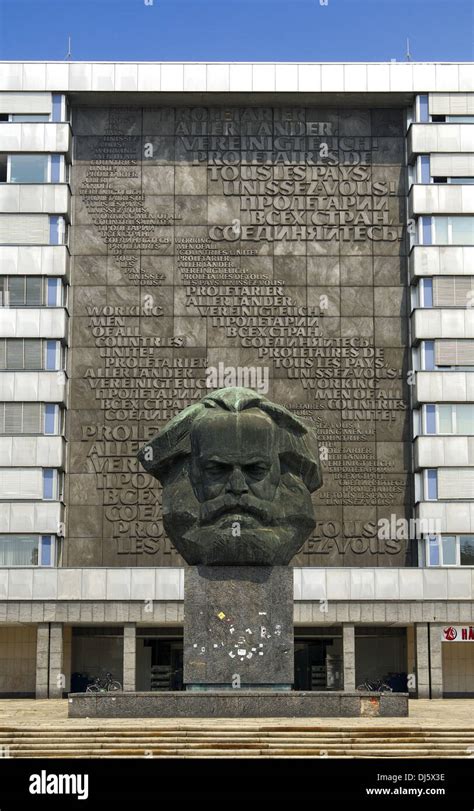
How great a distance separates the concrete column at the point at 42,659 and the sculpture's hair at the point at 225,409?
21954 mm

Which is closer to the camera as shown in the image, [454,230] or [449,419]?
[449,419]

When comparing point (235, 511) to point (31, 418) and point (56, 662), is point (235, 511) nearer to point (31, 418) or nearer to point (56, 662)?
point (56, 662)

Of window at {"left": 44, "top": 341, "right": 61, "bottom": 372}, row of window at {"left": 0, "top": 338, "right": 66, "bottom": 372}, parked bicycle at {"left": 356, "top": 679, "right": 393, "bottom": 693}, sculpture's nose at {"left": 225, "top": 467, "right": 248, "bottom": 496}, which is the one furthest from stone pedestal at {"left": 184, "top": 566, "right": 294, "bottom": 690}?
row of window at {"left": 0, "top": 338, "right": 66, "bottom": 372}

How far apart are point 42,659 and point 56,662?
0.62 metres

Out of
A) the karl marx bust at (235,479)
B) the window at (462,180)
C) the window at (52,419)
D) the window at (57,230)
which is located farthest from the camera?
the window at (462,180)

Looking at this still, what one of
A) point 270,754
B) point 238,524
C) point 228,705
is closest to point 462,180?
point 238,524

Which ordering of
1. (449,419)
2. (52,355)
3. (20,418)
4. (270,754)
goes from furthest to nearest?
(52,355) < (449,419) < (20,418) < (270,754)

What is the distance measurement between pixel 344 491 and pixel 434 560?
444cm

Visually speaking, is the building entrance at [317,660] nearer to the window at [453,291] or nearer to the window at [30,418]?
the window at [30,418]

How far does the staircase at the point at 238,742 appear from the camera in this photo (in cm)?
1984

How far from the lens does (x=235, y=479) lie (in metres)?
26.8

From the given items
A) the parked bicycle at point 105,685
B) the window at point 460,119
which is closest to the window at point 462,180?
the window at point 460,119

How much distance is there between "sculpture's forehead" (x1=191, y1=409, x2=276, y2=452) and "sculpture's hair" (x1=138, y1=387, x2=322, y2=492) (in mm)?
442
